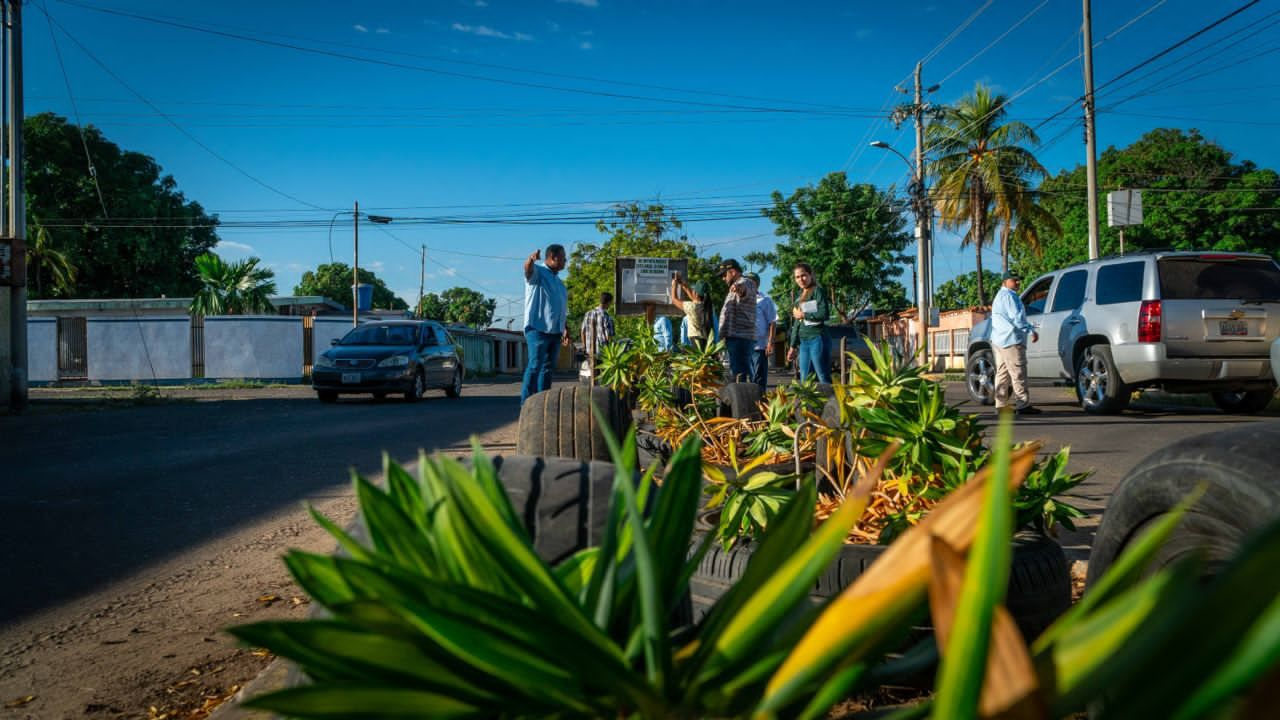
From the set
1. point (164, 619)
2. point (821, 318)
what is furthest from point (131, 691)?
point (821, 318)

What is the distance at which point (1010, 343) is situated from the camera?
9.53 m

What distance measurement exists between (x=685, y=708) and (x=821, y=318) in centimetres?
743

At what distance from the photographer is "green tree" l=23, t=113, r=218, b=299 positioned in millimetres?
34219

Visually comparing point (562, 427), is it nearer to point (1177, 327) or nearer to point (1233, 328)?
point (1177, 327)

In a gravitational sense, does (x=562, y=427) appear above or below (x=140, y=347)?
below

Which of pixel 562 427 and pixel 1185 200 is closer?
pixel 562 427

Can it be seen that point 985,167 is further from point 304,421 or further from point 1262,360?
point 304,421

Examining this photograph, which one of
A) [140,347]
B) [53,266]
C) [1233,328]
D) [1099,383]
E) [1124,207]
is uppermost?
[53,266]

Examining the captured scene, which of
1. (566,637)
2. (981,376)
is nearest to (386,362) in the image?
(981,376)

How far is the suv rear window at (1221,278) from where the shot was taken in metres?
8.76

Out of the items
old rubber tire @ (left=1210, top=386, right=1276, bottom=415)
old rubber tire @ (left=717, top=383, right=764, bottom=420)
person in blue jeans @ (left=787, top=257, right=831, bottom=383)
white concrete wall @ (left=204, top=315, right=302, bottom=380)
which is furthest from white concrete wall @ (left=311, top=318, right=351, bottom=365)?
old rubber tire @ (left=1210, top=386, right=1276, bottom=415)

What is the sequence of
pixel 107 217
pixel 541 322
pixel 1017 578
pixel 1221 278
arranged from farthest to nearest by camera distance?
pixel 107 217 → pixel 1221 278 → pixel 541 322 → pixel 1017 578

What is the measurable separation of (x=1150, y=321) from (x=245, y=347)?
26.6m

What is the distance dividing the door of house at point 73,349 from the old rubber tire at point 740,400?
97.1ft
